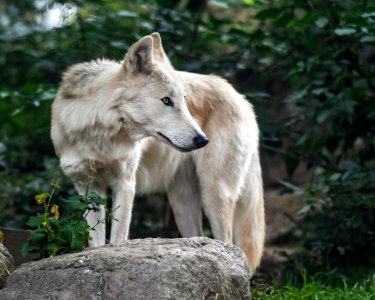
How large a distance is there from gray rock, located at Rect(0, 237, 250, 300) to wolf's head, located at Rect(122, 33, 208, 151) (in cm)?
126

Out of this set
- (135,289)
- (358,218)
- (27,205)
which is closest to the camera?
(135,289)

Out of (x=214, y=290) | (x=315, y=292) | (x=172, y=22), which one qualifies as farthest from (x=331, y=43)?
(x=214, y=290)

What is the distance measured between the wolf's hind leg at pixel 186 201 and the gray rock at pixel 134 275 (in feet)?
7.32

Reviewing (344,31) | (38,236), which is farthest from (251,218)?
(38,236)

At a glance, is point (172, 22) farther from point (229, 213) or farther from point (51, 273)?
point (51, 273)

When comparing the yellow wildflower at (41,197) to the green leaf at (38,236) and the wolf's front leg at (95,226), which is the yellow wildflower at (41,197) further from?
the wolf's front leg at (95,226)

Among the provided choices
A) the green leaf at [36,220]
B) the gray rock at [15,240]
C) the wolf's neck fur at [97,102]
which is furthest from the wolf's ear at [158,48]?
the green leaf at [36,220]

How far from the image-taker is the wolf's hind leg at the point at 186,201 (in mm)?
5547

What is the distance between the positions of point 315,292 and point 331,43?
284 cm

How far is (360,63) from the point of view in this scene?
257 inches

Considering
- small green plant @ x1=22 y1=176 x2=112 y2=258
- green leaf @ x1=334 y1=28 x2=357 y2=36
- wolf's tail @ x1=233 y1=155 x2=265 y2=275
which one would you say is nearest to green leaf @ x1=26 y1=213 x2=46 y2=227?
small green plant @ x1=22 y1=176 x2=112 y2=258

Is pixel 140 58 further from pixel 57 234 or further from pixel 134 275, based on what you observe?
pixel 134 275

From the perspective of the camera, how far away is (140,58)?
4590mm

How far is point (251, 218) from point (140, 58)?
164 cm
